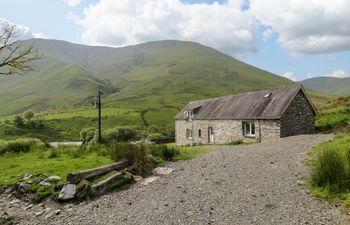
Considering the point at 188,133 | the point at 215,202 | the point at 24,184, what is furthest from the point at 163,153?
the point at 188,133

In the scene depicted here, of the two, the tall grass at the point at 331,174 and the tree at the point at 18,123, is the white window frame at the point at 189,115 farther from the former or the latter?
the tree at the point at 18,123

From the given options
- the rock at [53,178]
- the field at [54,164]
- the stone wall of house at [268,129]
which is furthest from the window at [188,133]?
the rock at [53,178]

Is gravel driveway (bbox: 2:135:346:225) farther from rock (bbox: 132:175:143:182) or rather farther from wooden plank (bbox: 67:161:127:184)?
wooden plank (bbox: 67:161:127:184)

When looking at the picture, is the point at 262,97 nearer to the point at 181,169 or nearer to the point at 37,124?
the point at 181,169

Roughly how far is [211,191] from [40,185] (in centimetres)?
770

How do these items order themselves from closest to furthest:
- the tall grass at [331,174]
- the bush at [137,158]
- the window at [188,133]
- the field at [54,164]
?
the tall grass at [331,174] → the bush at [137,158] → the field at [54,164] → the window at [188,133]

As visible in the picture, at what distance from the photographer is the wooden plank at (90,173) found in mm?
12789

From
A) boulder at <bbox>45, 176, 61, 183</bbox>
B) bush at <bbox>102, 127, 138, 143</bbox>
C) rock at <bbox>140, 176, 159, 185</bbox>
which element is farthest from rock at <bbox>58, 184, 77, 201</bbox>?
bush at <bbox>102, 127, 138, 143</bbox>

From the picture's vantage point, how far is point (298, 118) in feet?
107

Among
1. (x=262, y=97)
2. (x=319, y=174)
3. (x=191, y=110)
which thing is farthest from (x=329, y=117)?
(x=319, y=174)

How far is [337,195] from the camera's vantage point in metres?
9.71

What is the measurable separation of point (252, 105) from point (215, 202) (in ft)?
87.3

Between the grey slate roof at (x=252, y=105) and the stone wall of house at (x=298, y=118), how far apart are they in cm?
64

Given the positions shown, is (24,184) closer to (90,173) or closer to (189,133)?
(90,173)
